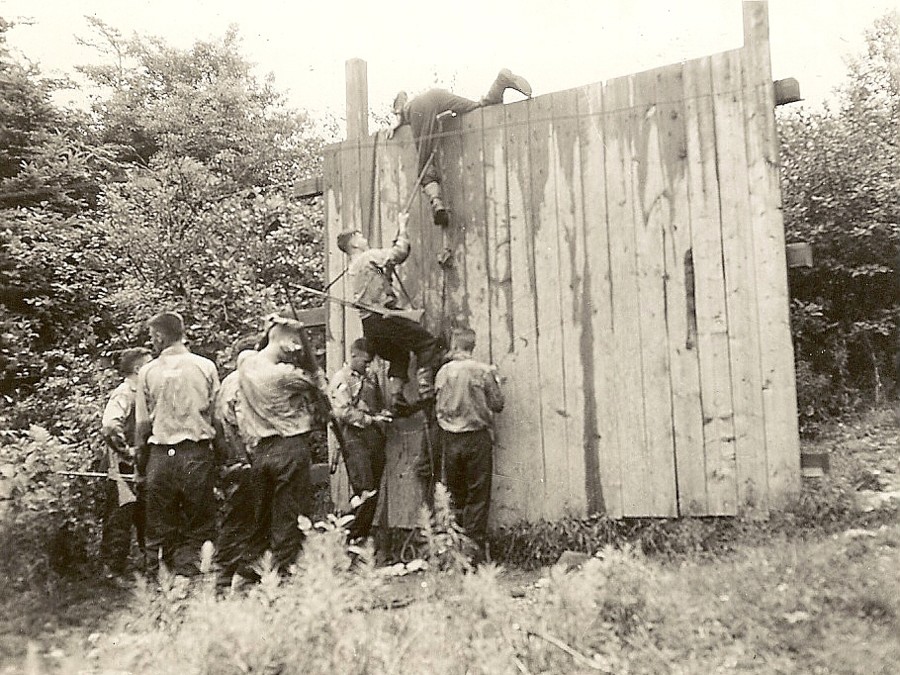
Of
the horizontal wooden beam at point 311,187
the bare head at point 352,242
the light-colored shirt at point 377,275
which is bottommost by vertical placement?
the light-colored shirt at point 377,275

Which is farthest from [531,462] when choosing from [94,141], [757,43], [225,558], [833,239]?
[94,141]

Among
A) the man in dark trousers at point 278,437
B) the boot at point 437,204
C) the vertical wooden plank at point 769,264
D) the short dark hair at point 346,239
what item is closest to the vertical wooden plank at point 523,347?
the boot at point 437,204

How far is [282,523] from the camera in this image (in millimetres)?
6305

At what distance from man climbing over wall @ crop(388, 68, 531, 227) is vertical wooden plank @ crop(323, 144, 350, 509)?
93 cm

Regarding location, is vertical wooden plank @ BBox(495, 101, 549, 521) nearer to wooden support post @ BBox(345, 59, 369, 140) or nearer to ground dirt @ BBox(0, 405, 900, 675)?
ground dirt @ BBox(0, 405, 900, 675)

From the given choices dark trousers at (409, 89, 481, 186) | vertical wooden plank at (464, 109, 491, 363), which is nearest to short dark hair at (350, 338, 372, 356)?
Result: vertical wooden plank at (464, 109, 491, 363)

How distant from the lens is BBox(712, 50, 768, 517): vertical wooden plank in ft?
19.7

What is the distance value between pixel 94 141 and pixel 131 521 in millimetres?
11860

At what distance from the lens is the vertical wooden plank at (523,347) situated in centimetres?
684

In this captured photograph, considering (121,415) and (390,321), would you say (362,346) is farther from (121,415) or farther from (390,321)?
(121,415)

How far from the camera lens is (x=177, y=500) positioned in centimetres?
632

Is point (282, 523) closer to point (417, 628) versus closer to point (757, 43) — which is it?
point (417, 628)

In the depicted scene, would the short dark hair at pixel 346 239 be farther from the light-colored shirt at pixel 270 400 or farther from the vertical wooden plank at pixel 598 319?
the vertical wooden plank at pixel 598 319

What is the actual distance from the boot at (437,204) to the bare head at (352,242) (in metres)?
0.63
